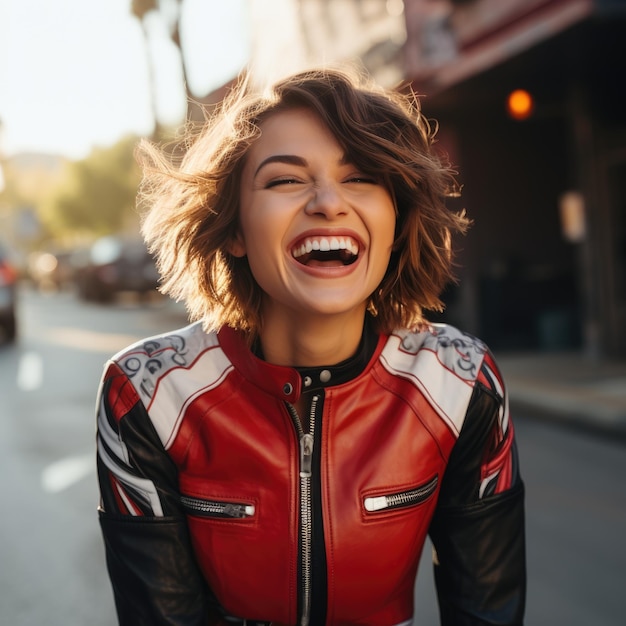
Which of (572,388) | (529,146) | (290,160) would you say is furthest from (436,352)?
(529,146)

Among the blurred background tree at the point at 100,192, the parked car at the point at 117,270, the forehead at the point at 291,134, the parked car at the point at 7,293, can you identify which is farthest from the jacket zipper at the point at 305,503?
the blurred background tree at the point at 100,192

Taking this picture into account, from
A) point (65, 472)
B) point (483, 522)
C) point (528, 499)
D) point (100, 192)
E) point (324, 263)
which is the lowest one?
point (528, 499)

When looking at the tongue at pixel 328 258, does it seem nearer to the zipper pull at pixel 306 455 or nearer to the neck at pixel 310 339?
the neck at pixel 310 339

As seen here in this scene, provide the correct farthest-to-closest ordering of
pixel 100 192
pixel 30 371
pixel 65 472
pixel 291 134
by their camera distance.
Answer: pixel 100 192, pixel 30 371, pixel 65 472, pixel 291 134

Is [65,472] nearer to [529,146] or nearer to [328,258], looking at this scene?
[328,258]

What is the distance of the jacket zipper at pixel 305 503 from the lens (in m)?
1.85

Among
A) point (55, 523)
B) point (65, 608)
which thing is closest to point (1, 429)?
point (55, 523)

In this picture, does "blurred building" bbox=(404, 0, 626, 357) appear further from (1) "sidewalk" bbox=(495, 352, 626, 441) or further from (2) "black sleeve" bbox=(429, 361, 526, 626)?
(2) "black sleeve" bbox=(429, 361, 526, 626)

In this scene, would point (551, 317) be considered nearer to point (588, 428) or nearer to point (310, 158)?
point (588, 428)

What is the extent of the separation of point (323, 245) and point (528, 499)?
3.84 m

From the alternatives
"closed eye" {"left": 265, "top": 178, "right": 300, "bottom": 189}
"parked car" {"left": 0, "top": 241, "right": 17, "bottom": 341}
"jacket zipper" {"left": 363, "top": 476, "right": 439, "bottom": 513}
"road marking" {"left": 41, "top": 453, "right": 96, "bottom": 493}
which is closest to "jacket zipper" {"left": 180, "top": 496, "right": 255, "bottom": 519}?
"jacket zipper" {"left": 363, "top": 476, "right": 439, "bottom": 513}

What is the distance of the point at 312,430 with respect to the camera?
189 centimetres

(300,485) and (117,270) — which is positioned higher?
(117,270)

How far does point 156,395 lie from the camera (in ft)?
6.22
